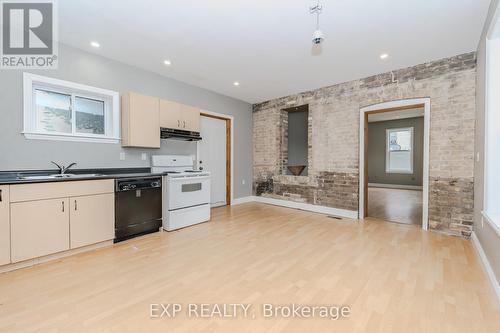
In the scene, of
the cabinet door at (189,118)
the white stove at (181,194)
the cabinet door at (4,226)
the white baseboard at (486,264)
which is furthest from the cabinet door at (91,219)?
the white baseboard at (486,264)

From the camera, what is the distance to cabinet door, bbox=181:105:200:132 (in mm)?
4113

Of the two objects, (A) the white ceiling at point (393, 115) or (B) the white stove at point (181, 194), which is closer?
(B) the white stove at point (181, 194)

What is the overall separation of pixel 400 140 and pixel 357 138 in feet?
18.9

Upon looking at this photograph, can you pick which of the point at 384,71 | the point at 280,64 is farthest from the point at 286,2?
the point at 384,71

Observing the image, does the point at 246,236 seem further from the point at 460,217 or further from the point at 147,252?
the point at 460,217

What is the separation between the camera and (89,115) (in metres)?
3.39

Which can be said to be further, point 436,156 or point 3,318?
point 436,156

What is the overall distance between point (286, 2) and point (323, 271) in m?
2.76

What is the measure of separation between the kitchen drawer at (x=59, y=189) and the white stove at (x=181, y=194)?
0.83 m

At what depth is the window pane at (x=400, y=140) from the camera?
27.6 feet

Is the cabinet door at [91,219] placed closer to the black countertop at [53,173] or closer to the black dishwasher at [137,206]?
the black dishwasher at [137,206]

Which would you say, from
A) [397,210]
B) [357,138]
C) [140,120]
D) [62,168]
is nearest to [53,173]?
[62,168]

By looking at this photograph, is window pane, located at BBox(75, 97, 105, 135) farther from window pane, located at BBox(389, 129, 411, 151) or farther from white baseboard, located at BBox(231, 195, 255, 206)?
window pane, located at BBox(389, 129, 411, 151)

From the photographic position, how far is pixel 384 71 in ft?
12.7
